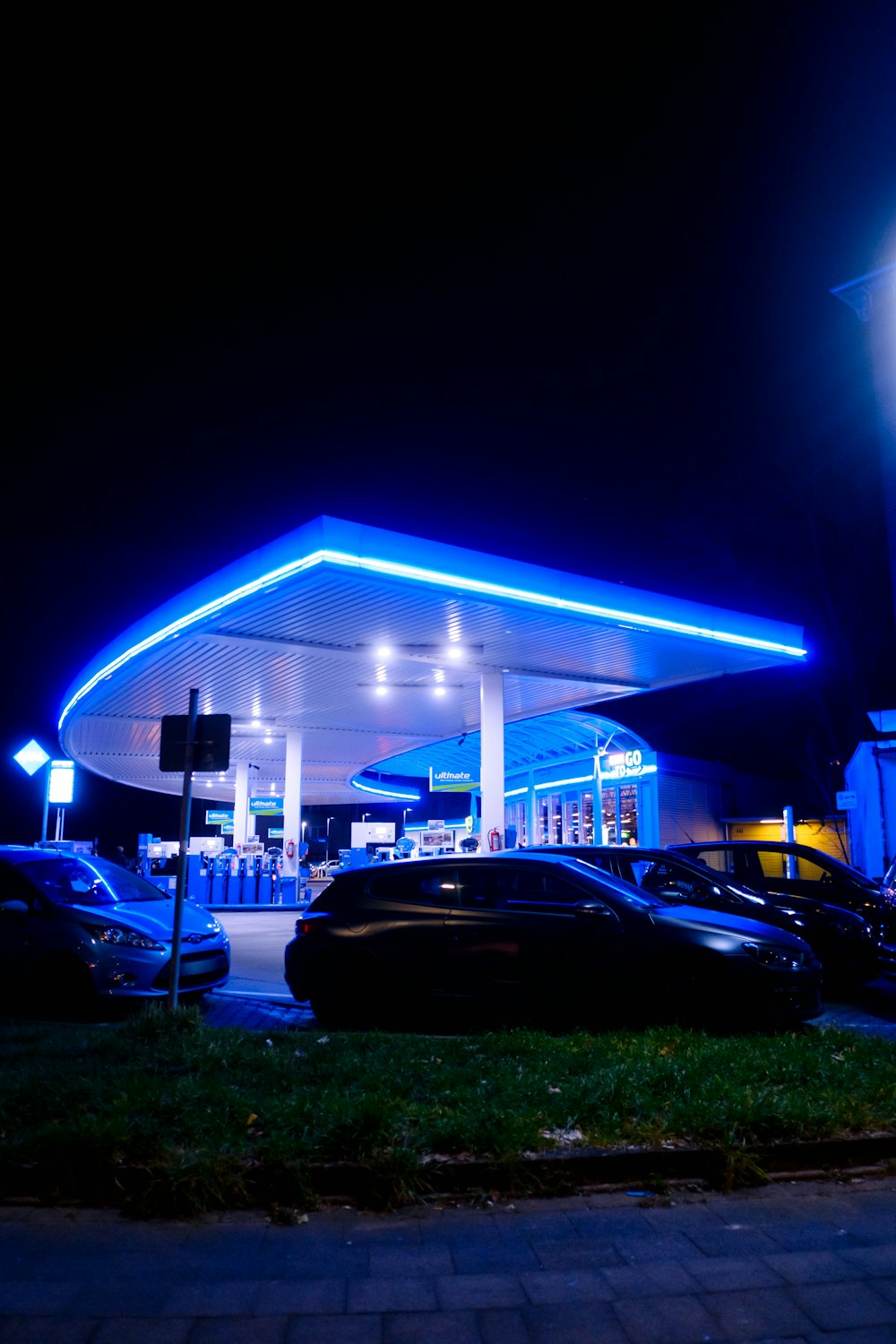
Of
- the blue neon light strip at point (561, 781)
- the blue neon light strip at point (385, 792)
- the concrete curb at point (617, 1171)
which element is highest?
the blue neon light strip at point (385, 792)

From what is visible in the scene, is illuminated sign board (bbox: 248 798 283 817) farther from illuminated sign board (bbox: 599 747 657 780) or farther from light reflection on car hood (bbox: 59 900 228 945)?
light reflection on car hood (bbox: 59 900 228 945)

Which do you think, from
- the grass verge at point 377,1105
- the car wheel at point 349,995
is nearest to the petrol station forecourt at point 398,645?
the car wheel at point 349,995

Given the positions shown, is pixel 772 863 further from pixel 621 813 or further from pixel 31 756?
pixel 621 813

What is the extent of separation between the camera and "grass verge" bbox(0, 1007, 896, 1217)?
174 inches

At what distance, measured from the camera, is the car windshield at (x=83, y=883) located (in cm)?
981

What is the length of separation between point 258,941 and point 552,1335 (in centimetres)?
1506

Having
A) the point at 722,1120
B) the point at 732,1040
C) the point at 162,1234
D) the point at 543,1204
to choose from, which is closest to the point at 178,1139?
the point at 162,1234

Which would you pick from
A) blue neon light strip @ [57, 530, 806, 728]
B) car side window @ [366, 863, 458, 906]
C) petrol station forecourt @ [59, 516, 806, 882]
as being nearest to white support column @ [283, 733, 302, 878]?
petrol station forecourt @ [59, 516, 806, 882]

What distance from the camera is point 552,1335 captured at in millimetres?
3207

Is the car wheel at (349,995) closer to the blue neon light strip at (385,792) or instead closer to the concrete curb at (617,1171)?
the concrete curb at (617,1171)

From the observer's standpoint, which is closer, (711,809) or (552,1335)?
(552,1335)

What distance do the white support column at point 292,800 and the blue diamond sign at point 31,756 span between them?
11.9 m

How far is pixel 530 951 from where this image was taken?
26.9ft

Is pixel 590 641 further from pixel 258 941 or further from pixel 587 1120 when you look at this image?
pixel 587 1120
